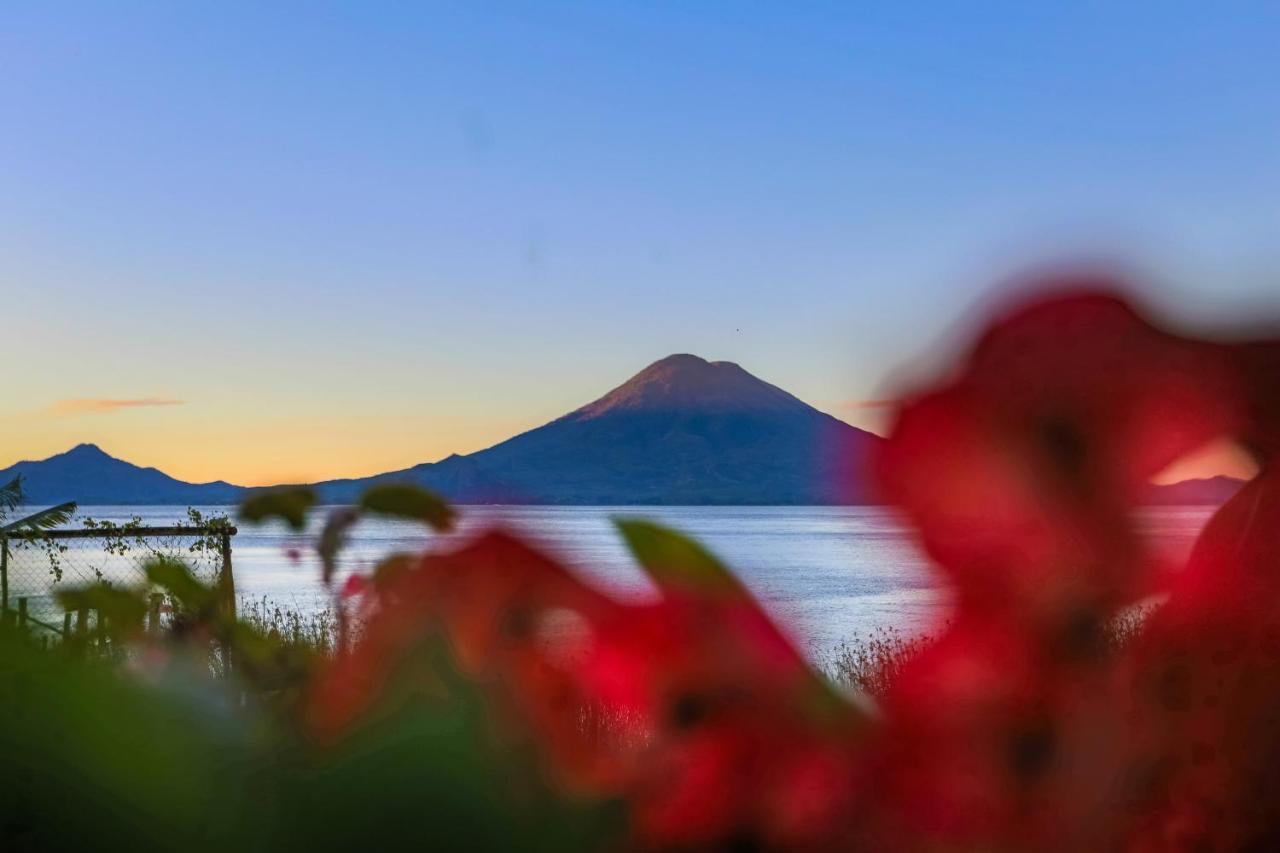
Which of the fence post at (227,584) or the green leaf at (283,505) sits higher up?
the green leaf at (283,505)

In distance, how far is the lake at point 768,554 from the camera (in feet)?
1.33

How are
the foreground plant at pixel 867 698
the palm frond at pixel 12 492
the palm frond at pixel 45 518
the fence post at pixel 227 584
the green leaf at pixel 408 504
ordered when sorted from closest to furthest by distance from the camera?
the foreground plant at pixel 867 698, the green leaf at pixel 408 504, the fence post at pixel 227 584, the palm frond at pixel 45 518, the palm frond at pixel 12 492

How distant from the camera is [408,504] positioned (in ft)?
2.08

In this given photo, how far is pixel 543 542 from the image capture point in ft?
1.70

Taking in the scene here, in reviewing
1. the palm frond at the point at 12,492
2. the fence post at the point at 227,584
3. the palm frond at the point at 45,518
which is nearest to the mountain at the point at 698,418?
the fence post at the point at 227,584

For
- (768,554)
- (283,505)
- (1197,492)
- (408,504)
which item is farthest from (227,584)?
(768,554)

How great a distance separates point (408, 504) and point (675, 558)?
25 centimetres

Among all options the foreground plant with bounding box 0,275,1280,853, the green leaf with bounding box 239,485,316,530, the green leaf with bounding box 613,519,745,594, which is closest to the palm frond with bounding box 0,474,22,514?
the green leaf with bounding box 239,485,316,530

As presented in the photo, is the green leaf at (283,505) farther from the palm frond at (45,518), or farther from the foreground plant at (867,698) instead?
the palm frond at (45,518)

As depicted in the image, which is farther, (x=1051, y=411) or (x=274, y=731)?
(x=274, y=731)

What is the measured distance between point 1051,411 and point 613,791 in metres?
0.22

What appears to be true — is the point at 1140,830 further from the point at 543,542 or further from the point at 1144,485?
the point at 543,542

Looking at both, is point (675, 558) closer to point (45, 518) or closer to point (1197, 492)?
point (1197, 492)

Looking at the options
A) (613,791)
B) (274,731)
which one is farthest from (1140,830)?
(274,731)
